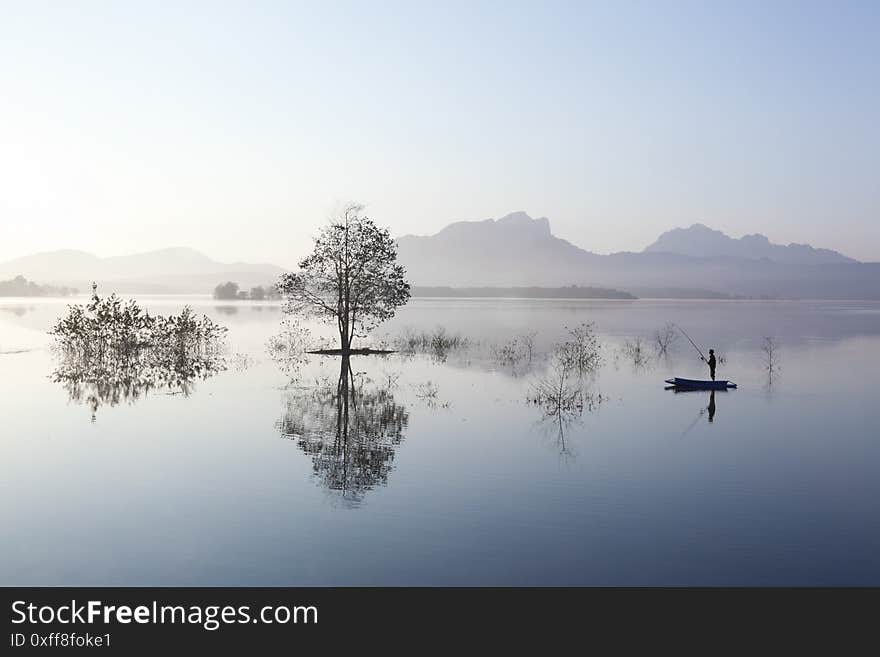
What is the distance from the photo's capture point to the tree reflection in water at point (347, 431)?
24156 millimetres

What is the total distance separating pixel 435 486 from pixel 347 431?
31.6 ft

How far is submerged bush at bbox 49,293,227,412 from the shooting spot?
1997 inches

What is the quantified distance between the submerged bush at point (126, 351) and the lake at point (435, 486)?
4.97m

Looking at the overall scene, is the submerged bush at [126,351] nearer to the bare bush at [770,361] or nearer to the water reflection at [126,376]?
the water reflection at [126,376]

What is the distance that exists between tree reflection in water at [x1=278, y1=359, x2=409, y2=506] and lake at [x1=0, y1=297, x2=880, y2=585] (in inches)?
6.6

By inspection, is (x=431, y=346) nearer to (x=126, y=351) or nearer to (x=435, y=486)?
(x=126, y=351)

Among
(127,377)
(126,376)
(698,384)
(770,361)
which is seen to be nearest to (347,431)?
(127,377)

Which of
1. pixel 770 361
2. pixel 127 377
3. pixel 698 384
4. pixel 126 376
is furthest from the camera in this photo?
pixel 770 361

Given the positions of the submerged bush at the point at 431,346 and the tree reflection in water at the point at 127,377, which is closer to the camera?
the tree reflection in water at the point at 127,377

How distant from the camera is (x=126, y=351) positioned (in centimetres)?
5844

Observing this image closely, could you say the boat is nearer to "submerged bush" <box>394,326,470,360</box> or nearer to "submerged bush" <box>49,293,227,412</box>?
"submerged bush" <box>394,326,470,360</box>

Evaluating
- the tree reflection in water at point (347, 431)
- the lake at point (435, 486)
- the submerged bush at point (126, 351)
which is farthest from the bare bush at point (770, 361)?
the submerged bush at point (126, 351)

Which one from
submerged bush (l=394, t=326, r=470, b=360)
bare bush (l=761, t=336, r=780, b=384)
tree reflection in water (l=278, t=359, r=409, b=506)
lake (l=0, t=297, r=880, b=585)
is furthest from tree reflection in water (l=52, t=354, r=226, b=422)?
bare bush (l=761, t=336, r=780, b=384)
